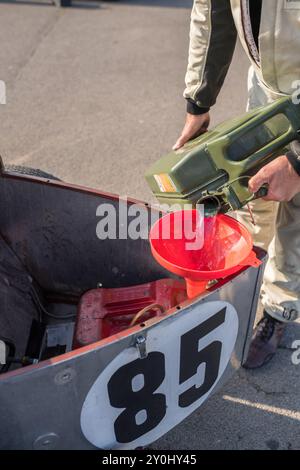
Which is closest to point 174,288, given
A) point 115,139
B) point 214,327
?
point 214,327

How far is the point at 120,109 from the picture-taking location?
398cm

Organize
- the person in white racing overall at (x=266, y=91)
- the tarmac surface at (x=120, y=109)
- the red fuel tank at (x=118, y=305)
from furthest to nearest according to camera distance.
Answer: the tarmac surface at (x=120, y=109) → the red fuel tank at (x=118, y=305) → the person in white racing overall at (x=266, y=91)

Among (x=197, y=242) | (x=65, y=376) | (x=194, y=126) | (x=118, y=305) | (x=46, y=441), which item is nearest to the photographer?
(x=65, y=376)

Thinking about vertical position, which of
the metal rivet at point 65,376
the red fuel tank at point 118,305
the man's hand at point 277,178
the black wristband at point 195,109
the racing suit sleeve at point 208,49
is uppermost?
the racing suit sleeve at point 208,49

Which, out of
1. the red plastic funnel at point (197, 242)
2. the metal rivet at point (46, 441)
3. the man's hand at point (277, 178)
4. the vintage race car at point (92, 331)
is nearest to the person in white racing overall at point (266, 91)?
the man's hand at point (277, 178)

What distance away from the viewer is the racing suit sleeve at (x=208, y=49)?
1.80 m

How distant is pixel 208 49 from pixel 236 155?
0.54 m

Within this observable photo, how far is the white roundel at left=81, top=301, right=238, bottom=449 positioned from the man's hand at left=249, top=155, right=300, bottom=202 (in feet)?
1.21

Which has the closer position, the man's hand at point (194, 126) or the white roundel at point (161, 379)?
the white roundel at point (161, 379)

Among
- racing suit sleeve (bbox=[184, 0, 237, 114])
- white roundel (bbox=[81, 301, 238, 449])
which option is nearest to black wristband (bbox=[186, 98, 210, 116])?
racing suit sleeve (bbox=[184, 0, 237, 114])

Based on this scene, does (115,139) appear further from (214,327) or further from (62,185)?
(214,327)

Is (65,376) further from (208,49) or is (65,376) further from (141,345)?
(208,49)

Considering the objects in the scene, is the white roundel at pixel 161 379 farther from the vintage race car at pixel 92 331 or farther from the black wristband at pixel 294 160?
the black wristband at pixel 294 160

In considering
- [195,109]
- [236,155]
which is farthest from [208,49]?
[236,155]
